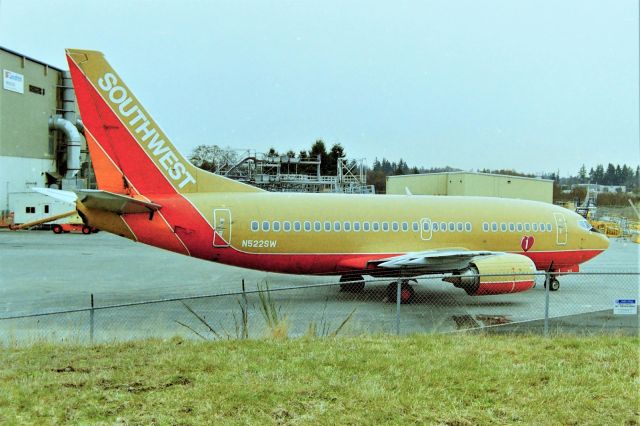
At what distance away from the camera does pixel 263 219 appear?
16.5 metres

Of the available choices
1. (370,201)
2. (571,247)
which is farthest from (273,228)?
(571,247)

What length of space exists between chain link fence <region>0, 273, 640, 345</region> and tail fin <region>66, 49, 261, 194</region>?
3606 mm

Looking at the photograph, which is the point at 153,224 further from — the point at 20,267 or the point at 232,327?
the point at 20,267

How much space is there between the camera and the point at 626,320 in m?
11.9

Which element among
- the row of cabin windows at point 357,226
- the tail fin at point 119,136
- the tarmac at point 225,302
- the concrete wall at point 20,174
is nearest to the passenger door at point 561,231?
the tarmac at point 225,302

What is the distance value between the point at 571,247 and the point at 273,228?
425 inches

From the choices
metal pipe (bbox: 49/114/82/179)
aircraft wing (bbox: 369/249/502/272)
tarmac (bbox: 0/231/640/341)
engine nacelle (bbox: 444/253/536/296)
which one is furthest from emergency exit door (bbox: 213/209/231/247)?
metal pipe (bbox: 49/114/82/179)

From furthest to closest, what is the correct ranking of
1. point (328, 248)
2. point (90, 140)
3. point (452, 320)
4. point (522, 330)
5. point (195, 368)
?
point (328, 248)
point (90, 140)
point (452, 320)
point (522, 330)
point (195, 368)

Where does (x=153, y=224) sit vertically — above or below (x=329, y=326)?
above

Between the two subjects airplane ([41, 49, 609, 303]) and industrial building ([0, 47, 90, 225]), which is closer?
airplane ([41, 49, 609, 303])

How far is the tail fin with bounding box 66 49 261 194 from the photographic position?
15422 mm

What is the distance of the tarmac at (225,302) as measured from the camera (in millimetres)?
11812

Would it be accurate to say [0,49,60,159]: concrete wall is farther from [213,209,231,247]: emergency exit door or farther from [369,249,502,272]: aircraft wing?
[369,249,502,272]: aircraft wing

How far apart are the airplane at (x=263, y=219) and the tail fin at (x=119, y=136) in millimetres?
Result: 27
